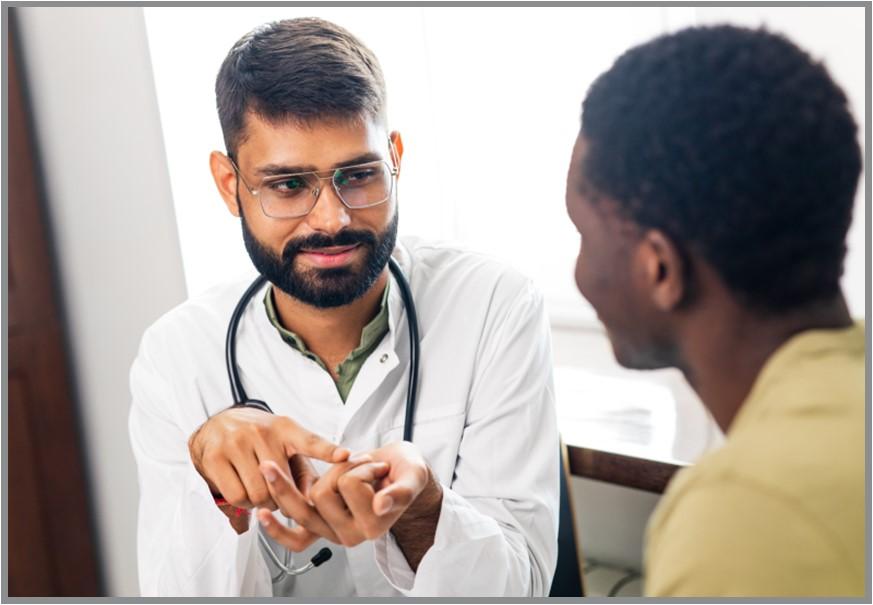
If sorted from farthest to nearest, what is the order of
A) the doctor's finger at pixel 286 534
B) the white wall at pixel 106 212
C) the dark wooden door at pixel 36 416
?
the dark wooden door at pixel 36 416 < the white wall at pixel 106 212 < the doctor's finger at pixel 286 534

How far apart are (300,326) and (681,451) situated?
0.29m

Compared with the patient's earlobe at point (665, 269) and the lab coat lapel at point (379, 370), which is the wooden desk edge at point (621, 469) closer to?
the lab coat lapel at point (379, 370)

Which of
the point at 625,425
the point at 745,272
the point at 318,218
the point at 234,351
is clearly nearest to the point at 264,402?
the point at 234,351

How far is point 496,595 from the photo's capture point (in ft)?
2.23

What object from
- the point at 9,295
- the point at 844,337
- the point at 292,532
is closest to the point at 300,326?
the point at 292,532

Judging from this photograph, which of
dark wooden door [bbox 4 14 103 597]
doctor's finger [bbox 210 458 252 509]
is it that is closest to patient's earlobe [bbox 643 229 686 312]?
doctor's finger [bbox 210 458 252 509]

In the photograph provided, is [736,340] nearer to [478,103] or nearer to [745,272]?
[745,272]

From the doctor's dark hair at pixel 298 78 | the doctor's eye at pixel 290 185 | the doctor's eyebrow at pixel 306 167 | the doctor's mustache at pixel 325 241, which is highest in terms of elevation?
the doctor's dark hair at pixel 298 78

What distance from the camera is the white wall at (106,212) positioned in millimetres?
1040

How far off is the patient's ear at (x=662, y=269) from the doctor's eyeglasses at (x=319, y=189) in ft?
0.85

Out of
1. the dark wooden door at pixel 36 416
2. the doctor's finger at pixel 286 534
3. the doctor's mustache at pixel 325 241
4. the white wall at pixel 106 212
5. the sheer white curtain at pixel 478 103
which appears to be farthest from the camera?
the dark wooden door at pixel 36 416

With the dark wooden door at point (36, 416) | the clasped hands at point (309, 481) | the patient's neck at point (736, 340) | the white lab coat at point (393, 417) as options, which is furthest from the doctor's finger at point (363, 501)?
the dark wooden door at point (36, 416)

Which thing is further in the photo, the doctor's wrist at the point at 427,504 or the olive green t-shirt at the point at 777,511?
the doctor's wrist at the point at 427,504

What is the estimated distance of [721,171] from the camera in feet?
1.45
